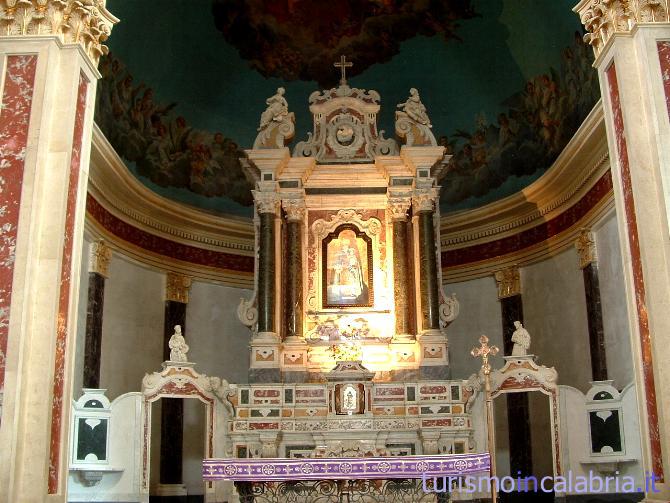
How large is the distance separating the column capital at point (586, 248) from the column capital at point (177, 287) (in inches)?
296

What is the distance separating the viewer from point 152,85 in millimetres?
16266

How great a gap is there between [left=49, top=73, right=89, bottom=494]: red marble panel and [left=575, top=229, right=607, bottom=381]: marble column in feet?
30.0

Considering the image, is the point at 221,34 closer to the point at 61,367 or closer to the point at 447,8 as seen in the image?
the point at 447,8

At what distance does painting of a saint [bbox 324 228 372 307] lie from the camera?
45.1 feet

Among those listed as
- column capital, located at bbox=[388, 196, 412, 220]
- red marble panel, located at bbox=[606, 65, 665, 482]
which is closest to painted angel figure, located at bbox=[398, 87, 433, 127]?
column capital, located at bbox=[388, 196, 412, 220]

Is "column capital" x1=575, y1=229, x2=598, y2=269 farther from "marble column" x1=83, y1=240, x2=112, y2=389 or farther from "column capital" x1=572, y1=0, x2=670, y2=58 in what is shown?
"marble column" x1=83, y1=240, x2=112, y2=389

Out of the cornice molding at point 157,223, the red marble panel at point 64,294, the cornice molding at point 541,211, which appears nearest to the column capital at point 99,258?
the cornice molding at point 157,223

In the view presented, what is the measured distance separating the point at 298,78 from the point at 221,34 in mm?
1941

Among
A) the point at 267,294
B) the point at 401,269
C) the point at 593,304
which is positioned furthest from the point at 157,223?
the point at 593,304

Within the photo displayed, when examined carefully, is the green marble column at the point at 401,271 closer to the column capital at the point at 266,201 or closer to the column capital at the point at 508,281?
the column capital at the point at 266,201

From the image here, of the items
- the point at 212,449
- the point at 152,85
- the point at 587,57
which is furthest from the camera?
the point at 152,85

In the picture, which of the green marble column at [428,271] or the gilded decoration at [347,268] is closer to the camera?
the green marble column at [428,271]

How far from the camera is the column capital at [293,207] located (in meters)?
13.8

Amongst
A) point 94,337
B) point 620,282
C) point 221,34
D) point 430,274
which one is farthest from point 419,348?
point 221,34
